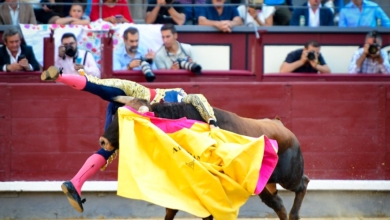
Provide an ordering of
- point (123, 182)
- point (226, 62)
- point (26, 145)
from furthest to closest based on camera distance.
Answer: point (226, 62), point (26, 145), point (123, 182)

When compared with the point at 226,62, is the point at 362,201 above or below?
below

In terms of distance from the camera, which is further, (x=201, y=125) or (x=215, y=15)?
(x=215, y=15)

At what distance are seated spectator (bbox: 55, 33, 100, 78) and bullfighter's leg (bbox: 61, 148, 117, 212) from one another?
6.05 feet

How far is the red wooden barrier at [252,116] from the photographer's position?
757 centimetres

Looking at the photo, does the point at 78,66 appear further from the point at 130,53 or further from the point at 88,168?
the point at 88,168

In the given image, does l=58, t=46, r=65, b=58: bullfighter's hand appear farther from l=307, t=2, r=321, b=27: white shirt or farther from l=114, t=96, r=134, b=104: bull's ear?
l=307, t=2, r=321, b=27: white shirt

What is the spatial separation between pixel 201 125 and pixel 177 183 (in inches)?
17.2

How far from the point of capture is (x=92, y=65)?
25.3 feet

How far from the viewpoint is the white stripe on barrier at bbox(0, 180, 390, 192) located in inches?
296

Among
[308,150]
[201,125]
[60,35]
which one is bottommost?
[308,150]

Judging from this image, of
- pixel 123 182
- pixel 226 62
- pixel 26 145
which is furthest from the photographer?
pixel 226 62

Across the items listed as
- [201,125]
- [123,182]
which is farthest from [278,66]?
[123,182]

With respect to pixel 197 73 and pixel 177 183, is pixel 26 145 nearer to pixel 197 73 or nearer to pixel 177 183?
pixel 197 73

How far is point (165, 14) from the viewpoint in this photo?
335 inches
